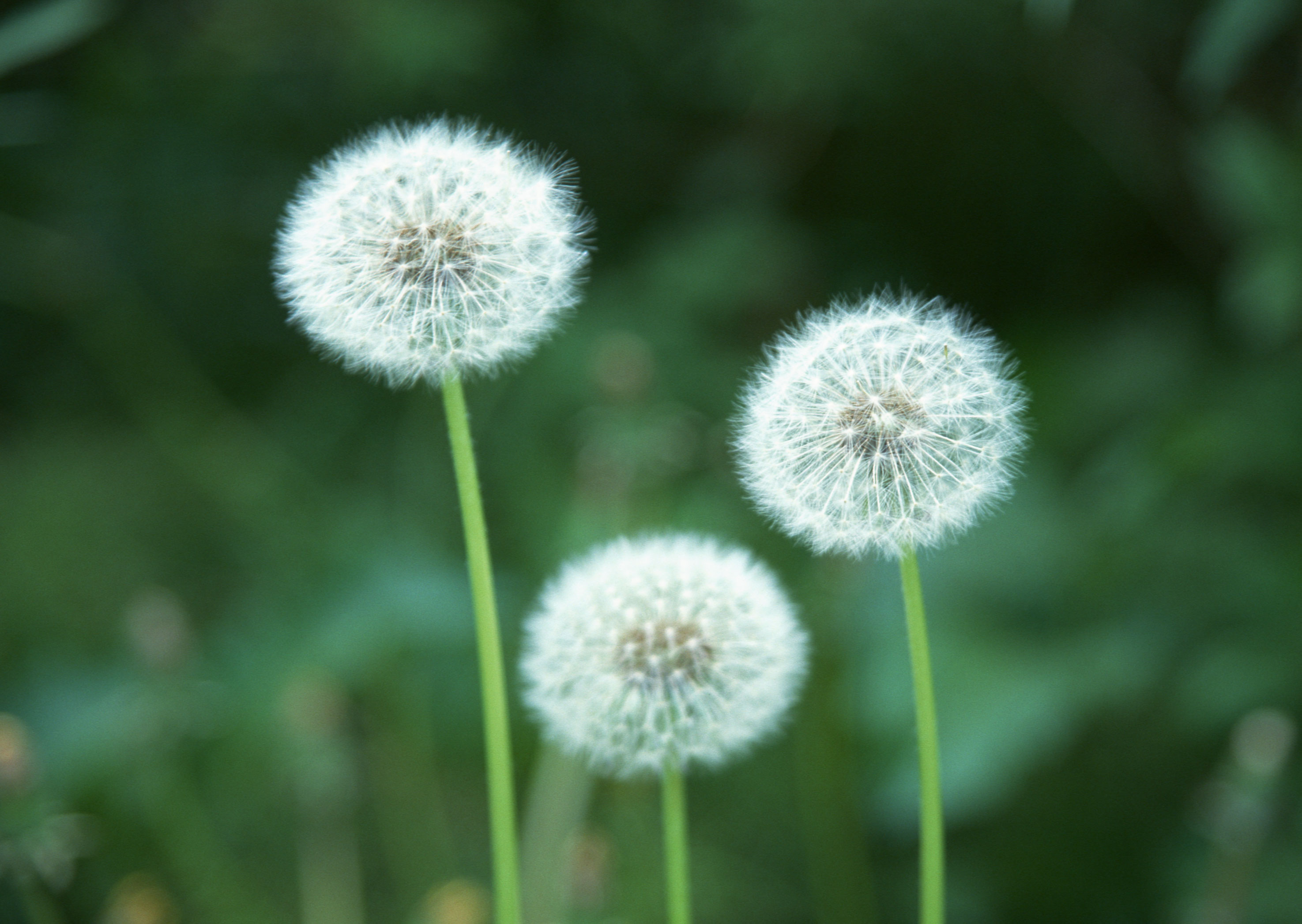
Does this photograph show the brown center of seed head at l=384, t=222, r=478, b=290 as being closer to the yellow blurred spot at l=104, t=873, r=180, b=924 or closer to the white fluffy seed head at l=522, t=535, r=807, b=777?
the white fluffy seed head at l=522, t=535, r=807, b=777

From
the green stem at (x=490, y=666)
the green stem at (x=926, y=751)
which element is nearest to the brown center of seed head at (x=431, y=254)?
the green stem at (x=490, y=666)

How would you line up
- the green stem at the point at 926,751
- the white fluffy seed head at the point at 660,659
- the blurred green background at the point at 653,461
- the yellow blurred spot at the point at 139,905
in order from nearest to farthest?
the green stem at the point at 926,751
the white fluffy seed head at the point at 660,659
the yellow blurred spot at the point at 139,905
the blurred green background at the point at 653,461

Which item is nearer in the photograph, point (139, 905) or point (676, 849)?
point (676, 849)

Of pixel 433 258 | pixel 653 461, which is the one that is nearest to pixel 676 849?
pixel 433 258

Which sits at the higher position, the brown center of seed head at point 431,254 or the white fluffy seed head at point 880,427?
the brown center of seed head at point 431,254

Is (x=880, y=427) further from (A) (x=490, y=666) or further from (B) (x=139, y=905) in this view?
(B) (x=139, y=905)

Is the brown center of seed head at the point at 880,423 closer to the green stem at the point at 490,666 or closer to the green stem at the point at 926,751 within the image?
the green stem at the point at 926,751

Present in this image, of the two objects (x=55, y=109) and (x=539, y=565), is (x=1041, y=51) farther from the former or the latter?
(x=55, y=109)
